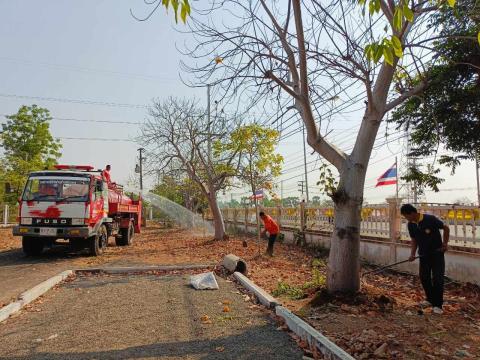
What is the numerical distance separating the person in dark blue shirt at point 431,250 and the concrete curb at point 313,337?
216 centimetres

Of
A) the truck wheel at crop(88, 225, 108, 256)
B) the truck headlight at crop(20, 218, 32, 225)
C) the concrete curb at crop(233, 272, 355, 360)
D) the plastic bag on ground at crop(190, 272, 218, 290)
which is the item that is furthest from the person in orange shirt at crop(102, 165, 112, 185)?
the concrete curb at crop(233, 272, 355, 360)

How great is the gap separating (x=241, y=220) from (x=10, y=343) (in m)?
24.8

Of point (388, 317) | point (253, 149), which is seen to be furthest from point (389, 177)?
point (388, 317)

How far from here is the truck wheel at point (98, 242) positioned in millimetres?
14008

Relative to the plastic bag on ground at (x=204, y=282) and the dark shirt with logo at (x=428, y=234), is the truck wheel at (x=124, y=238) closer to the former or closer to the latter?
the plastic bag on ground at (x=204, y=282)

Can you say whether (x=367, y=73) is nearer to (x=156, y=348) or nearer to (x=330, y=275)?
(x=330, y=275)

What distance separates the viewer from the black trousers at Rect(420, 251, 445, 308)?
637 centimetres

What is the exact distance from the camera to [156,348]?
4852 millimetres

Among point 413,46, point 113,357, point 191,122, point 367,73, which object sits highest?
point 191,122

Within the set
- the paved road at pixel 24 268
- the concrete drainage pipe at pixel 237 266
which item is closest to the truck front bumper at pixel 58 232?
the paved road at pixel 24 268

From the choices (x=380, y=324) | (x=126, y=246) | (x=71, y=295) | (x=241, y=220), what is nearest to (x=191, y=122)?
(x=126, y=246)

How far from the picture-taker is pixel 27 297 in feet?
23.3

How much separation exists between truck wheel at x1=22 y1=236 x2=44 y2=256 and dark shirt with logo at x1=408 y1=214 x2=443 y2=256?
37.1 feet

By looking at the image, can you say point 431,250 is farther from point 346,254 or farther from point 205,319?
point 205,319
